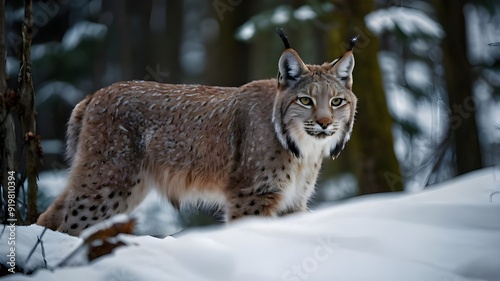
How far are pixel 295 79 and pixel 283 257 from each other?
2.71 meters

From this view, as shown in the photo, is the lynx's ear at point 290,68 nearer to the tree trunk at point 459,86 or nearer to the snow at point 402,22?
the snow at point 402,22

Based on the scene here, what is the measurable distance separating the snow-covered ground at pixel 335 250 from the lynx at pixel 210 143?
6.68ft

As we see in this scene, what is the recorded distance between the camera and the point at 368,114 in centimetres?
803

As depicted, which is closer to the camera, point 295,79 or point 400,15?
point 295,79

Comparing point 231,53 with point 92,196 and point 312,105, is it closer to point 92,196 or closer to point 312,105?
point 92,196

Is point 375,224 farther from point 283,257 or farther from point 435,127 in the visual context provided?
point 435,127

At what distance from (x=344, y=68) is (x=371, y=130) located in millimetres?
2277

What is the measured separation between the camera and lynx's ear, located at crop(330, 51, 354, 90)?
574 centimetres

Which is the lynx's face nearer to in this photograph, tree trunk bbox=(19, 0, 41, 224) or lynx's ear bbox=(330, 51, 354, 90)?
lynx's ear bbox=(330, 51, 354, 90)

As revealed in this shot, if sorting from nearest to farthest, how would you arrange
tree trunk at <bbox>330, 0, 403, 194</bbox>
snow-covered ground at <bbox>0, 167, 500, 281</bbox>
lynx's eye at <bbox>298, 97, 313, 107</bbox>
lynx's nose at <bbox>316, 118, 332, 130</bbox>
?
snow-covered ground at <bbox>0, 167, 500, 281</bbox>
lynx's nose at <bbox>316, 118, 332, 130</bbox>
lynx's eye at <bbox>298, 97, 313, 107</bbox>
tree trunk at <bbox>330, 0, 403, 194</bbox>

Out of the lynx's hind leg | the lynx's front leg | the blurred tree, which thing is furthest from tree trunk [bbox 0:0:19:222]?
the blurred tree

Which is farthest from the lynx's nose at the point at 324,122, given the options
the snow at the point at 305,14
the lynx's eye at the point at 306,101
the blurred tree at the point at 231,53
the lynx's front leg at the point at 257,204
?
the blurred tree at the point at 231,53

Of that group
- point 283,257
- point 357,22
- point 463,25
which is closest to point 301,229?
point 283,257

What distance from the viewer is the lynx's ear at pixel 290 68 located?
224 inches
